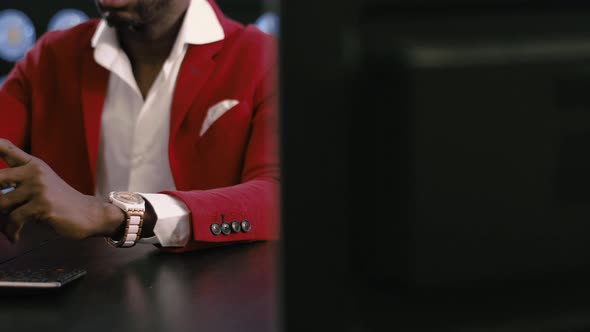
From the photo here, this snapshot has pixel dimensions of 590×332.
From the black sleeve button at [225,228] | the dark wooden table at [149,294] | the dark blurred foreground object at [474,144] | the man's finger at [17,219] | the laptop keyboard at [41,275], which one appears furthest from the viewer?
the black sleeve button at [225,228]

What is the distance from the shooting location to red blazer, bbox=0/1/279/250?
5.16ft

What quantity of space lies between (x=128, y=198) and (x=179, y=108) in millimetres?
581

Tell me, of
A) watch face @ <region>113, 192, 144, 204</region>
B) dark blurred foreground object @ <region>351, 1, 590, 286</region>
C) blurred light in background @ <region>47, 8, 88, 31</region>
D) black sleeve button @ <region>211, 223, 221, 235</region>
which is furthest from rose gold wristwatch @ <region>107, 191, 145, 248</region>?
blurred light in background @ <region>47, 8, 88, 31</region>

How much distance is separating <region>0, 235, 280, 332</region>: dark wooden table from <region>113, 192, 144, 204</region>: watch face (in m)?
0.07

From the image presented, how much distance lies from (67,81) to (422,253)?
158cm

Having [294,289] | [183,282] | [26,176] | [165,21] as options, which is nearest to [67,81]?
[165,21]

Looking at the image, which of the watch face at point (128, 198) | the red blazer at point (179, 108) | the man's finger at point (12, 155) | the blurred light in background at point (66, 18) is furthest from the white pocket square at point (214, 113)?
the blurred light in background at point (66, 18)

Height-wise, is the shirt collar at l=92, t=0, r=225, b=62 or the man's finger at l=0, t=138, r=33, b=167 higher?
the shirt collar at l=92, t=0, r=225, b=62

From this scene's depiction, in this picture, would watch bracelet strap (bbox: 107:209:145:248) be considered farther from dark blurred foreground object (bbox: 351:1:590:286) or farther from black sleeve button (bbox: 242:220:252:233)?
dark blurred foreground object (bbox: 351:1:590:286)

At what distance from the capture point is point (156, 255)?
97 centimetres

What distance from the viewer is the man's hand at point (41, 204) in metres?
0.94

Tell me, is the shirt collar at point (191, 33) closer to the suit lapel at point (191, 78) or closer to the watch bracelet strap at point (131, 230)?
the suit lapel at point (191, 78)

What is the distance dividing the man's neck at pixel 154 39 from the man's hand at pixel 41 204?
85 cm

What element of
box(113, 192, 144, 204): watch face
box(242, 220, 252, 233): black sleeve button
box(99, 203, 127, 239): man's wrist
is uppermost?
box(113, 192, 144, 204): watch face
